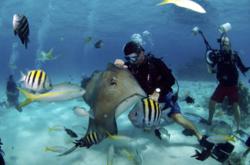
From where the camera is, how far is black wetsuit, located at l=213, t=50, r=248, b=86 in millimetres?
8156

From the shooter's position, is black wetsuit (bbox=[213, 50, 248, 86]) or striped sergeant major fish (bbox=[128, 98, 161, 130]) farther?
black wetsuit (bbox=[213, 50, 248, 86])

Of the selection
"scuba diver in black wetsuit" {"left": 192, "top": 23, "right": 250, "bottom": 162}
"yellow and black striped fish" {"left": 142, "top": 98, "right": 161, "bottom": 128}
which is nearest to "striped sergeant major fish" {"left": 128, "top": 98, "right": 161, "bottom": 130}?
"yellow and black striped fish" {"left": 142, "top": 98, "right": 161, "bottom": 128}

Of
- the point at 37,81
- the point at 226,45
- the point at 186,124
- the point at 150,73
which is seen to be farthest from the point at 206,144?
the point at 37,81

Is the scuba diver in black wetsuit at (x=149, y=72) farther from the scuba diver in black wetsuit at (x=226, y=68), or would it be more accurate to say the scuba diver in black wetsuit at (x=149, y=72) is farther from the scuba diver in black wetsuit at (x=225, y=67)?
the scuba diver in black wetsuit at (x=226, y=68)

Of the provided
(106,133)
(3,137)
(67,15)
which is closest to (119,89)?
(106,133)

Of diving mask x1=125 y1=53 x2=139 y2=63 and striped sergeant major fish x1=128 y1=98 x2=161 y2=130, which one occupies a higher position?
diving mask x1=125 y1=53 x2=139 y2=63

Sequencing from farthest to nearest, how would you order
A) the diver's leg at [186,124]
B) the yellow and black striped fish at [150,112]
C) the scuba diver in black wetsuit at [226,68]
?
the scuba diver in black wetsuit at [226,68], the diver's leg at [186,124], the yellow and black striped fish at [150,112]

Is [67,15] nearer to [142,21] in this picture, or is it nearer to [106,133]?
[142,21]

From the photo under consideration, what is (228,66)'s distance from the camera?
326 inches

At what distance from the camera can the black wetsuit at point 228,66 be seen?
8156 millimetres

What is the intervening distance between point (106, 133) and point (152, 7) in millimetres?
33218

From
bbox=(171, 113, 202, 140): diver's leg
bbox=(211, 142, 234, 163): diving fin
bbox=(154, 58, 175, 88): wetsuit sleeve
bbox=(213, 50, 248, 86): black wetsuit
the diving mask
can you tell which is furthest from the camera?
bbox=(213, 50, 248, 86): black wetsuit

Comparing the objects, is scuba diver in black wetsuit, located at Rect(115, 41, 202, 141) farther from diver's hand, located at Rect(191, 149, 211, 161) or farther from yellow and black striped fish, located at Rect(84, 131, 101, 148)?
yellow and black striped fish, located at Rect(84, 131, 101, 148)

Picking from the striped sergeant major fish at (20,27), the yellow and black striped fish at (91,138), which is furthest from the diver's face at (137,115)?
the striped sergeant major fish at (20,27)
